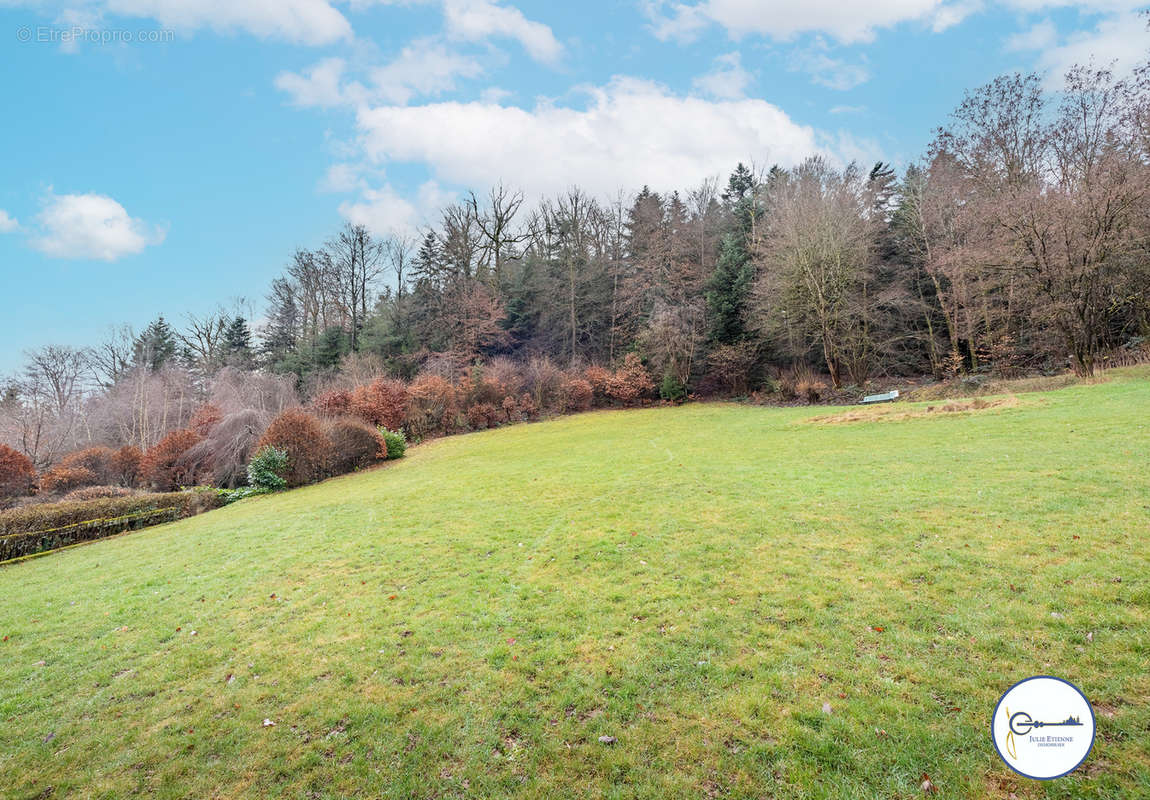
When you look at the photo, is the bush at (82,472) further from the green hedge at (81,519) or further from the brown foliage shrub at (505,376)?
the brown foliage shrub at (505,376)

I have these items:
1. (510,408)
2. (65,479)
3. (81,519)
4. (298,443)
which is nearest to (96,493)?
(81,519)

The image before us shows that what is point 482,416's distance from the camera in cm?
2739

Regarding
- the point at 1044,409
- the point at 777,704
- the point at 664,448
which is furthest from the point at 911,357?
the point at 777,704

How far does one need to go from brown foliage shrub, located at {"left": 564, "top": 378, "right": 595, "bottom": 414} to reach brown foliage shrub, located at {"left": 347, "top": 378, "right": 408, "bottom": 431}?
32.8 ft

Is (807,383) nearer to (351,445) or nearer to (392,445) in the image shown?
(392,445)

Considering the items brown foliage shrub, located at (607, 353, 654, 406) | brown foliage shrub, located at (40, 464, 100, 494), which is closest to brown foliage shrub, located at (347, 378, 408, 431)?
brown foliage shrub, located at (40, 464, 100, 494)

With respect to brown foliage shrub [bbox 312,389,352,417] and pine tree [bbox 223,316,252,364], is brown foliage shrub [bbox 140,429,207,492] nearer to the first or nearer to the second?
brown foliage shrub [bbox 312,389,352,417]

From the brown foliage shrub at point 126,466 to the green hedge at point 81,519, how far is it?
→ 7.60 m

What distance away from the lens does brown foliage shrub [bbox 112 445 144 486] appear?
1919 cm

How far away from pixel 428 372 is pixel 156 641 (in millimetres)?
24733

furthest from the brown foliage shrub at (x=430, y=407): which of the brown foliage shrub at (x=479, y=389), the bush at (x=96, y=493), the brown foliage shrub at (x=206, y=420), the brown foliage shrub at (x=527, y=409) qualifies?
the bush at (x=96, y=493)

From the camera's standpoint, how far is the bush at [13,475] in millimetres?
15977

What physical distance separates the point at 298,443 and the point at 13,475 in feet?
33.4

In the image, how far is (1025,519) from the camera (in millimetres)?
5797
